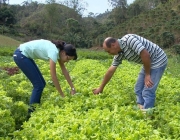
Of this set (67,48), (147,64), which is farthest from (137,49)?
(67,48)

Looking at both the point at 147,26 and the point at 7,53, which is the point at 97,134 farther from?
the point at 147,26

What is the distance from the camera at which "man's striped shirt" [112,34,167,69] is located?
17.3 ft

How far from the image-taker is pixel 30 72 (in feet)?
19.4

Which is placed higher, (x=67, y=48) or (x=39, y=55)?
(x=67, y=48)

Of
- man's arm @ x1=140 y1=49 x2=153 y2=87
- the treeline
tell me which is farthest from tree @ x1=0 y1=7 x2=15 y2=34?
man's arm @ x1=140 y1=49 x2=153 y2=87

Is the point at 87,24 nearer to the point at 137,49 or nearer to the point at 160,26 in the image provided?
the point at 160,26

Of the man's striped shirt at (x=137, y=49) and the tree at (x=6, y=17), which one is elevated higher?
the man's striped shirt at (x=137, y=49)

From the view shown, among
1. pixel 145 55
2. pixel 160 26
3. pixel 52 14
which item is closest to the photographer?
pixel 145 55

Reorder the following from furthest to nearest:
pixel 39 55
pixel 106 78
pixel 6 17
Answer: pixel 6 17, pixel 106 78, pixel 39 55

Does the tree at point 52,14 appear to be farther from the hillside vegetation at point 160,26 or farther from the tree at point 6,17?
the hillside vegetation at point 160,26

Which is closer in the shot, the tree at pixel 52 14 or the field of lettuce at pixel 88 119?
the field of lettuce at pixel 88 119

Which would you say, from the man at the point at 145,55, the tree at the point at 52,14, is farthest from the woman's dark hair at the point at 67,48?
the tree at the point at 52,14

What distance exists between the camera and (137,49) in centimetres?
522

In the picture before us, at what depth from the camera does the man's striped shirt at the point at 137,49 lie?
5.27m
